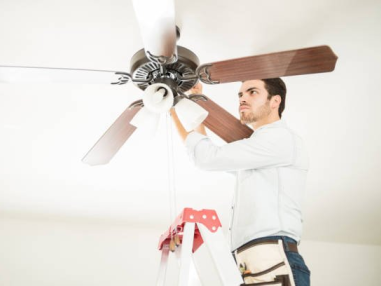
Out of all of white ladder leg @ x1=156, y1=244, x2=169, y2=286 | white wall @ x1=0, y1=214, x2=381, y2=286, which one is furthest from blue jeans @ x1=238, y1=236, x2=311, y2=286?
white wall @ x1=0, y1=214, x2=381, y2=286

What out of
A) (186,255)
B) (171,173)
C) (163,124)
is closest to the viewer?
(186,255)

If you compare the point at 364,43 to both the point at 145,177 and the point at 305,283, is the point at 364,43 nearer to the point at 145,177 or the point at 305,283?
the point at 305,283

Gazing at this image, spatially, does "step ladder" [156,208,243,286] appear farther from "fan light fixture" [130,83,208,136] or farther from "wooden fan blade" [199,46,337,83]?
"wooden fan blade" [199,46,337,83]

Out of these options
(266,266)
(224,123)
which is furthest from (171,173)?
(266,266)

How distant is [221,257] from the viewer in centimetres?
90

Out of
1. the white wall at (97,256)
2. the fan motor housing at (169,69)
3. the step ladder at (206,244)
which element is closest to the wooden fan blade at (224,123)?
the fan motor housing at (169,69)

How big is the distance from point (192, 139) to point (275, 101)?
41cm

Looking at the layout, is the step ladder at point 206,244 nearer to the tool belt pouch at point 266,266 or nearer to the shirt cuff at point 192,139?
the tool belt pouch at point 266,266

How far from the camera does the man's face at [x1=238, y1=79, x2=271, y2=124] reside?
1310mm

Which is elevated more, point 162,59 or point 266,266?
point 162,59

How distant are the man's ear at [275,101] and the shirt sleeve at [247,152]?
0.17m

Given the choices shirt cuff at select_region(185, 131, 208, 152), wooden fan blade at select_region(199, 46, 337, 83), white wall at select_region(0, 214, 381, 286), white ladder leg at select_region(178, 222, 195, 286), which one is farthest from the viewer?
white wall at select_region(0, 214, 381, 286)

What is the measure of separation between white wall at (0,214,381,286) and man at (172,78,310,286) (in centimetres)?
223

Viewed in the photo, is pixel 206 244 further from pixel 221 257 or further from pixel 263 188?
pixel 263 188
